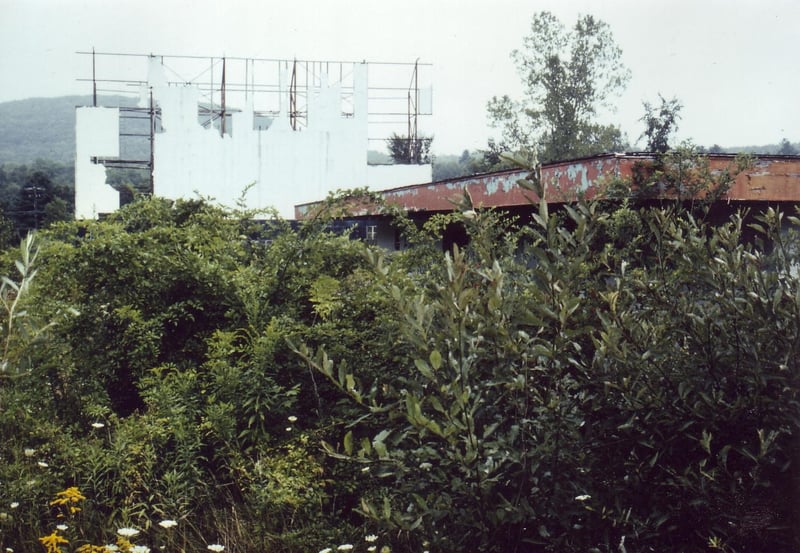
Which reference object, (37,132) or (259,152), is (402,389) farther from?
(37,132)

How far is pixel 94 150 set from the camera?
25.0 meters

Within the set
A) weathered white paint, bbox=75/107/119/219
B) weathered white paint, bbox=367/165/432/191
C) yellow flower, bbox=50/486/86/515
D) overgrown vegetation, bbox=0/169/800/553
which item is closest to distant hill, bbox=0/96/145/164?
weathered white paint, bbox=75/107/119/219

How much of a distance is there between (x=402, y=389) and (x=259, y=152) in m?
23.8

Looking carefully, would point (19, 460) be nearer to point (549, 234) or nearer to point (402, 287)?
point (402, 287)

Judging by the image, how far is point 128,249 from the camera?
4.12m

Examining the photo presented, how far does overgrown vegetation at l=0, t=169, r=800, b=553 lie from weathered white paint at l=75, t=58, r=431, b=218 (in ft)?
65.0

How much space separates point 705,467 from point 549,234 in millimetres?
997

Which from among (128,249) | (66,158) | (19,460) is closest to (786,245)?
(128,249)

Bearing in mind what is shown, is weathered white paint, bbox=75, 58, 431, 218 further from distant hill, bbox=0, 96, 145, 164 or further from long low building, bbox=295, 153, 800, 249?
distant hill, bbox=0, 96, 145, 164

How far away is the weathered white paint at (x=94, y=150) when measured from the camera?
24.7m

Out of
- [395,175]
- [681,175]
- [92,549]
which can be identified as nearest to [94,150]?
[395,175]

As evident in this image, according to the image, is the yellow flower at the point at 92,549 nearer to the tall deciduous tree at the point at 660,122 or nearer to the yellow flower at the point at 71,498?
the yellow flower at the point at 71,498

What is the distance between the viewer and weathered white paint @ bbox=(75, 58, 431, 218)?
82.1 feet

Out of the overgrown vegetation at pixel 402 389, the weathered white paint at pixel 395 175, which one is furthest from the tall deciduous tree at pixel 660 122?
the overgrown vegetation at pixel 402 389
